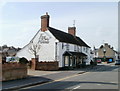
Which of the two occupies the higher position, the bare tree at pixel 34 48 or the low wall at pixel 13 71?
the bare tree at pixel 34 48

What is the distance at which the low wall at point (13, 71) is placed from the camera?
702 inches

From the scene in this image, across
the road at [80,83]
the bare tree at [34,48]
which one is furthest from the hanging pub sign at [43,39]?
the road at [80,83]

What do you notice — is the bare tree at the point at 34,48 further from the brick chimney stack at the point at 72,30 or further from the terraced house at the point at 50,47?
the brick chimney stack at the point at 72,30

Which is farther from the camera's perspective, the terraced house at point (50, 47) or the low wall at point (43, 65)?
the terraced house at point (50, 47)

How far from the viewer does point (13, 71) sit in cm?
1902

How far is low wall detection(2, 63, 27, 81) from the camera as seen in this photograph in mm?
17837

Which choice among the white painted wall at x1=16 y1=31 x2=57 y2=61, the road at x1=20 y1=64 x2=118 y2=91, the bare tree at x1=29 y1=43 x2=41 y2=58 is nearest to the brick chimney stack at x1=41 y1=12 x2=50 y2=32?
the white painted wall at x1=16 y1=31 x2=57 y2=61

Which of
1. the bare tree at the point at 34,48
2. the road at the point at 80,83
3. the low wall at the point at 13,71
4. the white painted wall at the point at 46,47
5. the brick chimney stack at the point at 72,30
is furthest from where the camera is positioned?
the brick chimney stack at the point at 72,30

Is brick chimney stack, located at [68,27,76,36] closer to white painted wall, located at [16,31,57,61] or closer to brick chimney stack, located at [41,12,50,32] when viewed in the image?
white painted wall, located at [16,31,57,61]

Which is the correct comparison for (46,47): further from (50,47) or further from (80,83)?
(80,83)

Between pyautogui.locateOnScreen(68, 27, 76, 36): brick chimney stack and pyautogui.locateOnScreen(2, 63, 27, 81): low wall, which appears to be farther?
pyautogui.locateOnScreen(68, 27, 76, 36): brick chimney stack

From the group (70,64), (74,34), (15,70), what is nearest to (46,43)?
(70,64)

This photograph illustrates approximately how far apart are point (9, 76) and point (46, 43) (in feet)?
72.6

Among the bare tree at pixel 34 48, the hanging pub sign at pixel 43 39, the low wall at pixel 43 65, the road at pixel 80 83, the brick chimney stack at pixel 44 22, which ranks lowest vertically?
the road at pixel 80 83
